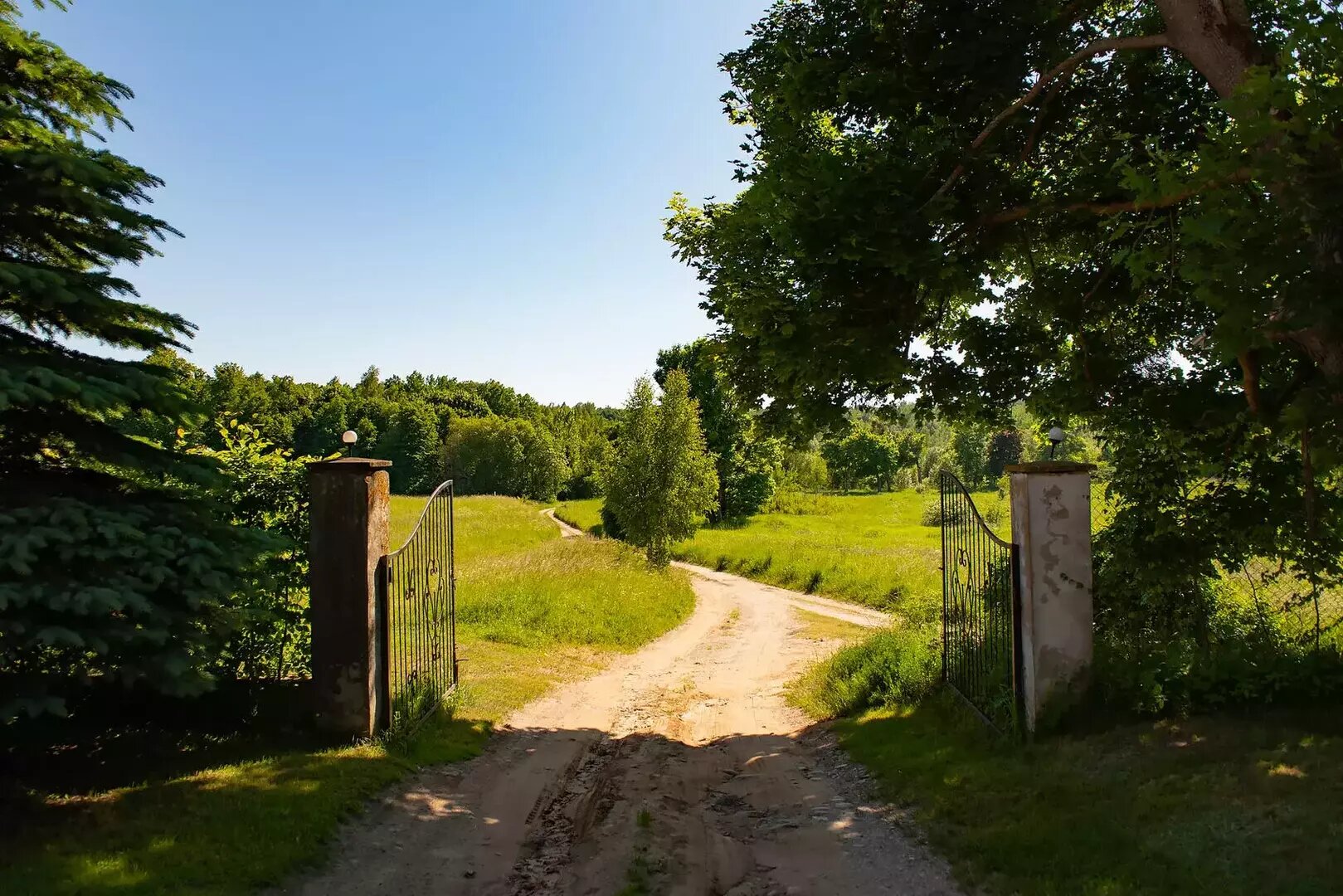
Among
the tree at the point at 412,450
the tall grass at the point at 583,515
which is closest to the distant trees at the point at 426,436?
the tree at the point at 412,450

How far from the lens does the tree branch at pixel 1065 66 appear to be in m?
7.09

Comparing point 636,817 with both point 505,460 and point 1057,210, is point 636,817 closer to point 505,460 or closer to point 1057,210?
point 1057,210

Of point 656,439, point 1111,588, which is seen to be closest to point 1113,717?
point 1111,588

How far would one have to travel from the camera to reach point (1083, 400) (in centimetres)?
873

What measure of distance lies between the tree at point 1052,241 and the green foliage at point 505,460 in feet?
231

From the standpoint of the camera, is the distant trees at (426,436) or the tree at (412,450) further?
the tree at (412,450)

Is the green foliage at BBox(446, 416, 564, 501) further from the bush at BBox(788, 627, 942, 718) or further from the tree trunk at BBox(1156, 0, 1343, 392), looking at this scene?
the tree trunk at BBox(1156, 0, 1343, 392)

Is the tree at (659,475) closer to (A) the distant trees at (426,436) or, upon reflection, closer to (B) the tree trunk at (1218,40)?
(B) the tree trunk at (1218,40)

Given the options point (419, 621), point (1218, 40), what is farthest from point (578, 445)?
point (1218, 40)

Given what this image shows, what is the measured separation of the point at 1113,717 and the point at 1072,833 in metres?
1.86

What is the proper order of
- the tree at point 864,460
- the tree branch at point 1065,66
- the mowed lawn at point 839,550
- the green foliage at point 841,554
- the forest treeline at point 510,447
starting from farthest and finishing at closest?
the tree at point 864,460
the forest treeline at point 510,447
the mowed lawn at point 839,550
the green foliage at point 841,554
the tree branch at point 1065,66

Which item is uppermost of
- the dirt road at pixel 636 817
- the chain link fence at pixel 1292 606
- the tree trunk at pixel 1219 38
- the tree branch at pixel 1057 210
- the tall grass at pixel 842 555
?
the tree trunk at pixel 1219 38

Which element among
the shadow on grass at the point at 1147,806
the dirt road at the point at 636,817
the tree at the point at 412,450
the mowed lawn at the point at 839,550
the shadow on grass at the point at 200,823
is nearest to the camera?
the shadow on grass at the point at 200,823

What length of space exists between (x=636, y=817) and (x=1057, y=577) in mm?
4260
